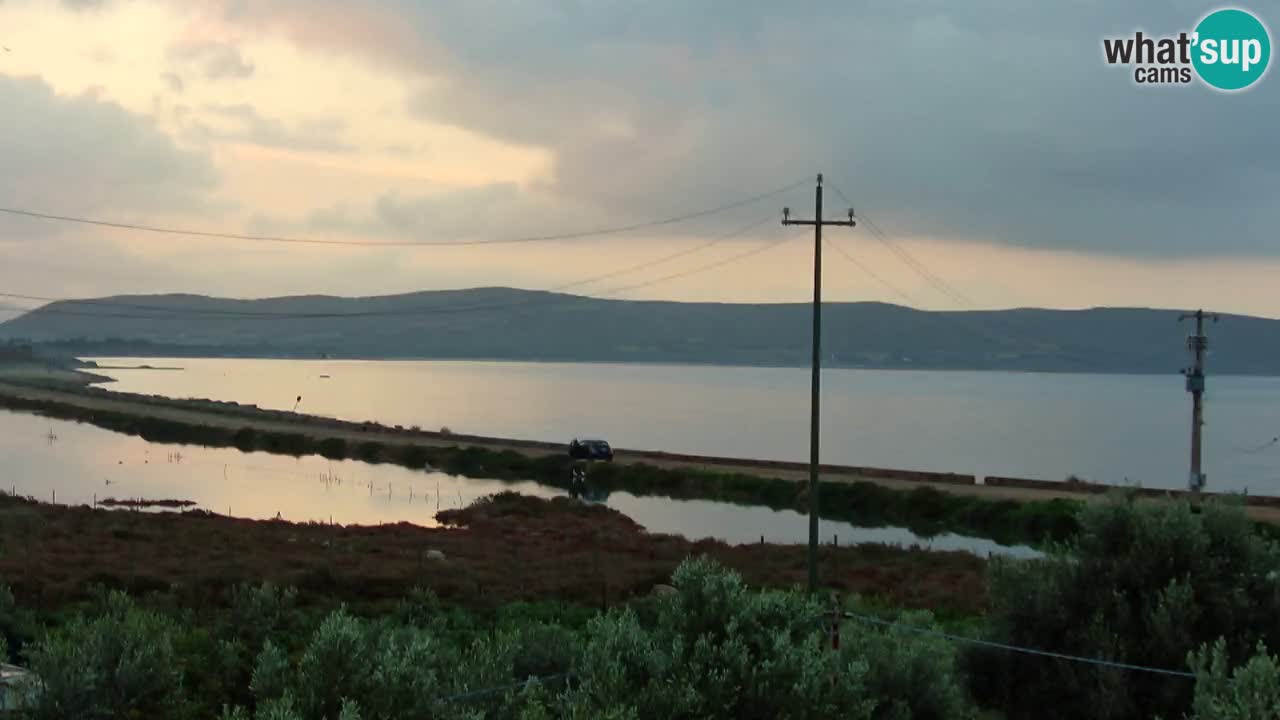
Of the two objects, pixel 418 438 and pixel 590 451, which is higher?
pixel 590 451

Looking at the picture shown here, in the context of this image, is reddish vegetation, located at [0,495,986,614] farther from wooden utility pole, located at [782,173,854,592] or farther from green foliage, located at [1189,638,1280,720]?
green foliage, located at [1189,638,1280,720]

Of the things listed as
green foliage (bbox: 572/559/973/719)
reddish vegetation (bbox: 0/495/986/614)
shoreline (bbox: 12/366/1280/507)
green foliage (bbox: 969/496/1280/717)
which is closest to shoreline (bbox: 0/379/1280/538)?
shoreline (bbox: 12/366/1280/507)

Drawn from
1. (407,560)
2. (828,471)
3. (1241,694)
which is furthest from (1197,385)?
(1241,694)

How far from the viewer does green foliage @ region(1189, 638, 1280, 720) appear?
8.73m

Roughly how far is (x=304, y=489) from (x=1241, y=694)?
219ft

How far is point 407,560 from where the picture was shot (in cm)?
3616

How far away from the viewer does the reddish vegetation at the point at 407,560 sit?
2966cm

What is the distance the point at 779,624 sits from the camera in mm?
10711

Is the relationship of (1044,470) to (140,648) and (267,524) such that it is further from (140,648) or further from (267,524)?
(140,648)

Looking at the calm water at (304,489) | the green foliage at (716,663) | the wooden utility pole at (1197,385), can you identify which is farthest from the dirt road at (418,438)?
the green foliage at (716,663)

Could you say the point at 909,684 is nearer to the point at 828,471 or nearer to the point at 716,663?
the point at 716,663

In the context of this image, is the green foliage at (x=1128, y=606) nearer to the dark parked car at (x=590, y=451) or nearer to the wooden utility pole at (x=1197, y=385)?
the wooden utility pole at (x=1197, y=385)

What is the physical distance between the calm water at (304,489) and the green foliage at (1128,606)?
34.3m

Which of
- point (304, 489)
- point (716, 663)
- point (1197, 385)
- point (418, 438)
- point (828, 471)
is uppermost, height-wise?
point (1197, 385)
